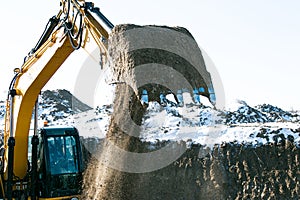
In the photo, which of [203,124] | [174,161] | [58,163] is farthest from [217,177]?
[58,163]

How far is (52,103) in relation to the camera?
2914 cm

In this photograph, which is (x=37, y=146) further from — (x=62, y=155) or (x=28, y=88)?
(x=28, y=88)

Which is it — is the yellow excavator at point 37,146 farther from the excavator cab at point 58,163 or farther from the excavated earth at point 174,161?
the excavated earth at point 174,161

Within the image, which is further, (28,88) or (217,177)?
(217,177)

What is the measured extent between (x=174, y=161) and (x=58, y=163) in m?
4.06

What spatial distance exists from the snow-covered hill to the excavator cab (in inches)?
37.8

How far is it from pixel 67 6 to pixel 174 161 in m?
5.36

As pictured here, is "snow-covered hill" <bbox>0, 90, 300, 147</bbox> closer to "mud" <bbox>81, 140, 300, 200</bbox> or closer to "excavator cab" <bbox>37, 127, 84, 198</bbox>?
"mud" <bbox>81, 140, 300, 200</bbox>

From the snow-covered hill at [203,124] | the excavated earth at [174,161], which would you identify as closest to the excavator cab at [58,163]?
the excavated earth at [174,161]

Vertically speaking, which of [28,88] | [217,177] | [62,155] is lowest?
[217,177]

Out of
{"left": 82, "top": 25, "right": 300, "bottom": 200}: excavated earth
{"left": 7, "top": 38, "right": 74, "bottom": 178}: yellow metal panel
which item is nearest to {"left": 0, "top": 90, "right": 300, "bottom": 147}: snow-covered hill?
{"left": 82, "top": 25, "right": 300, "bottom": 200}: excavated earth

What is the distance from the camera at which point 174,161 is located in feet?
33.3

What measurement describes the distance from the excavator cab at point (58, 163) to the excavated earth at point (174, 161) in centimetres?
37

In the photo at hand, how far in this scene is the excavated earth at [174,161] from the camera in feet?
16.7
